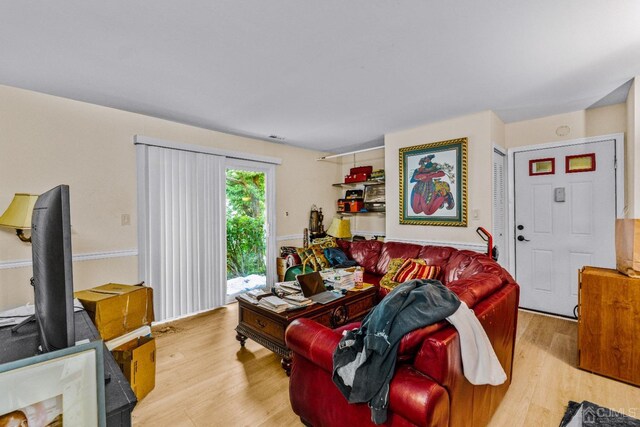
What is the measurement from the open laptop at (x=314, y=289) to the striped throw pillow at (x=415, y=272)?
0.88 meters

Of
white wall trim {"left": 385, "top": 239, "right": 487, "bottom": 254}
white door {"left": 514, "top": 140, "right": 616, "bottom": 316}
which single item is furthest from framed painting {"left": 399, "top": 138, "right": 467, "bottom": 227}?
white door {"left": 514, "top": 140, "right": 616, "bottom": 316}

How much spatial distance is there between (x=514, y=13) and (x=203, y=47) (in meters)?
1.98

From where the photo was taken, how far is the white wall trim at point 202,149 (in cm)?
327

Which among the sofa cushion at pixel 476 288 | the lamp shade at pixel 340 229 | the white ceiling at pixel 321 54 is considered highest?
the white ceiling at pixel 321 54

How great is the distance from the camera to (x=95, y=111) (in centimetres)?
302

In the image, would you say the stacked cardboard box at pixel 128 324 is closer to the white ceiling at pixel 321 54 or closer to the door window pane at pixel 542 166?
the white ceiling at pixel 321 54

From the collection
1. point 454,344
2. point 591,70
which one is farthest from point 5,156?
point 591,70

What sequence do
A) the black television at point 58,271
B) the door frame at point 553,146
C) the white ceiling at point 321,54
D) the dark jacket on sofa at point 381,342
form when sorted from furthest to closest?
the door frame at point 553,146 < the white ceiling at point 321,54 < the dark jacket on sofa at point 381,342 < the black television at point 58,271

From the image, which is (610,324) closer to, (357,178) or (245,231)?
(357,178)

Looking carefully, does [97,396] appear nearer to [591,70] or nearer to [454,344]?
[454,344]

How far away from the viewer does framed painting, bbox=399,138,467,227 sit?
3.57 m

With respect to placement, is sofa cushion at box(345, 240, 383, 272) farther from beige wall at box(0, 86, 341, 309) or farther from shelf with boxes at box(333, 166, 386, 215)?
beige wall at box(0, 86, 341, 309)

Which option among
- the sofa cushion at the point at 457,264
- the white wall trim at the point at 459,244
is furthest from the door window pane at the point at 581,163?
the sofa cushion at the point at 457,264

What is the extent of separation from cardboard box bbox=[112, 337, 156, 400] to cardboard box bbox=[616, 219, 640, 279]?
3.53m
